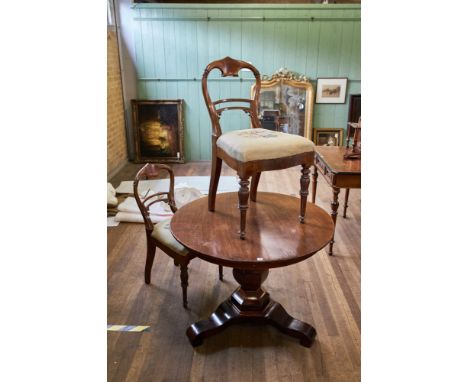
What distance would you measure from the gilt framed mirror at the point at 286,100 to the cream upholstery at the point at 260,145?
3622 millimetres

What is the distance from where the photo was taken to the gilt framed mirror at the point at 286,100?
527 cm

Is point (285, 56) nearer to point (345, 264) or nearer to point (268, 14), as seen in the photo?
point (268, 14)

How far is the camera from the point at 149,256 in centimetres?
239

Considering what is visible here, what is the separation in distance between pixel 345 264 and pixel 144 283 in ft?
4.99

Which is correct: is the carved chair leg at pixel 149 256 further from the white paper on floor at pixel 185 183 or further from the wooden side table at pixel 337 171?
the white paper on floor at pixel 185 183

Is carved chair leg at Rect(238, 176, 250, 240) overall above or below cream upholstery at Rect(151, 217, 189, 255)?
above

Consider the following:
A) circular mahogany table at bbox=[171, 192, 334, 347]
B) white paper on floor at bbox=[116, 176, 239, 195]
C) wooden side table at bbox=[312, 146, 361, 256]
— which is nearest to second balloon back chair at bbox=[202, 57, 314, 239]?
circular mahogany table at bbox=[171, 192, 334, 347]

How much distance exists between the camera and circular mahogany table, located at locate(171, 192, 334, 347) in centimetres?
154

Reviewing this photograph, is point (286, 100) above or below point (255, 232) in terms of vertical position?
above

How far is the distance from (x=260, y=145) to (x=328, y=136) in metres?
4.27

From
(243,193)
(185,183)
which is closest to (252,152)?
(243,193)

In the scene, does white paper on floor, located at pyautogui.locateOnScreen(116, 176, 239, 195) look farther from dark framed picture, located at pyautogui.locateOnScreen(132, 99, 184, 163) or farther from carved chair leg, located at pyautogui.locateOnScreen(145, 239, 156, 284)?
carved chair leg, located at pyautogui.locateOnScreen(145, 239, 156, 284)

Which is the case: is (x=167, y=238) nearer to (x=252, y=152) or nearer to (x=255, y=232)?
(x=255, y=232)

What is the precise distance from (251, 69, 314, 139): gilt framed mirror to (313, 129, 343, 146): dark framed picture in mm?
230
